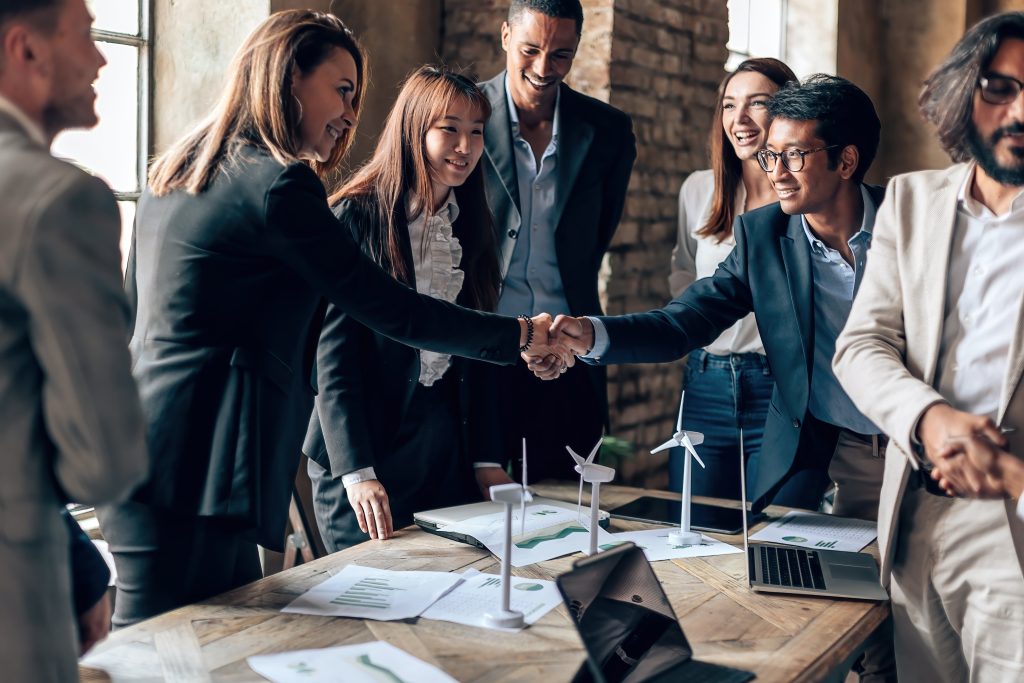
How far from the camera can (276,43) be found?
218 cm

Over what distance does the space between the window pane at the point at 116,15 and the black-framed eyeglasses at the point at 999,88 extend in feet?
9.10

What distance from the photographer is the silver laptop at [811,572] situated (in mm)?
2104

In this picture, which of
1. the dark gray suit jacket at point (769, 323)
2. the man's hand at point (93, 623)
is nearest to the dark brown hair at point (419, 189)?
the dark gray suit jacket at point (769, 323)

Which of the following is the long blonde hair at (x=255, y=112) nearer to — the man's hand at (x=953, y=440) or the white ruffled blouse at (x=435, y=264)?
the white ruffled blouse at (x=435, y=264)

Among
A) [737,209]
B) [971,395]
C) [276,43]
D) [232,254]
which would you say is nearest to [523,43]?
[737,209]

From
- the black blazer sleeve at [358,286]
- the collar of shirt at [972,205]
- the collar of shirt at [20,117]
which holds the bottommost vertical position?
the black blazer sleeve at [358,286]

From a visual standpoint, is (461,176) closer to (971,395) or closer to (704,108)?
(971,395)

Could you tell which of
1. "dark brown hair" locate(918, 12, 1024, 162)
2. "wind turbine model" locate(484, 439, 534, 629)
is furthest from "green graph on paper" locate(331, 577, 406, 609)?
"dark brown hair" locate(918, 12, 1024, 162)

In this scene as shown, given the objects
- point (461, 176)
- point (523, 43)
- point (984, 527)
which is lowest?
point (984, 527)

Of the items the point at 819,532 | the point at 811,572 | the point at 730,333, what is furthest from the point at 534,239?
the point at 811,572

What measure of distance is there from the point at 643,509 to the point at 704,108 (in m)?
2.94

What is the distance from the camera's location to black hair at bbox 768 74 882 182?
287 cm

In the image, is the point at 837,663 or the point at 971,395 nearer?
the point at 837,663

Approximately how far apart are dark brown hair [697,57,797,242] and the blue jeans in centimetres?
48
